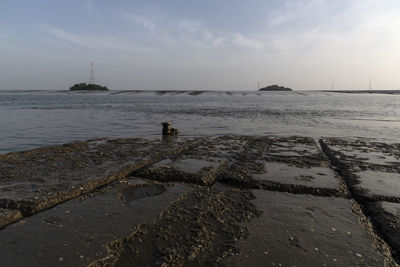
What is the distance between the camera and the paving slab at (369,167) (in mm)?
4355

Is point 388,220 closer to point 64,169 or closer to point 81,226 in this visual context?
point 81,226

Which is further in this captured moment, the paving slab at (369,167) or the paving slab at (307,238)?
the paving slab at (369,167)

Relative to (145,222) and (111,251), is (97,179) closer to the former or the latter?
(145,222)

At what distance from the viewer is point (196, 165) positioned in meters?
5.89

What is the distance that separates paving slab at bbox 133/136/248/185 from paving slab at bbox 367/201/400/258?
8.63 feet

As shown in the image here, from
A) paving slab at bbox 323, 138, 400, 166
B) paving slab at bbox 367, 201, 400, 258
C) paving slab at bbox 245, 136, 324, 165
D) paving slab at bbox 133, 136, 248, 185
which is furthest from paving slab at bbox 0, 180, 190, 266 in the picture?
paving slab at bbox 323, 138, 400, 166

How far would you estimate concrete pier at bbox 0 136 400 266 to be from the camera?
2611 mm

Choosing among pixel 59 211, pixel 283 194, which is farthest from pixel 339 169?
pixel 59 211

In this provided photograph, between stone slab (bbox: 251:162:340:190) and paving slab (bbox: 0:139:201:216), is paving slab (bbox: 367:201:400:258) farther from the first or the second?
paving slab (bbox: 0:139:201:216)

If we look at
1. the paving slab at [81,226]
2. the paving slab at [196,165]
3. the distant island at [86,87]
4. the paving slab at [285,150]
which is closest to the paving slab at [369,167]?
the paving slab at [285,150]

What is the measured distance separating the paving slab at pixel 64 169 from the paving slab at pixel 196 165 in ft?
1.54

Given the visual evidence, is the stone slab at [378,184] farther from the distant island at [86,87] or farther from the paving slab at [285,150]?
the distant island at [86,87]

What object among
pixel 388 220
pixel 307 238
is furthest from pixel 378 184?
pixel 307 238

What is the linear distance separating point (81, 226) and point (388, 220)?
13.0ft
